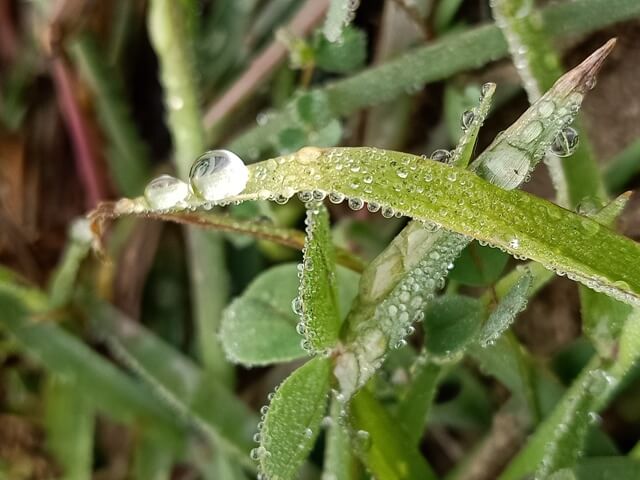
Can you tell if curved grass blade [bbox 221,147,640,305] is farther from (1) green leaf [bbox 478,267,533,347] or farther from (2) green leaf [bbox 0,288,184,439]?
(2) green leaf [bbox 0,288,184,439]

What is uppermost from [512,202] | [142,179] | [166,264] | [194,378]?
[142,179]

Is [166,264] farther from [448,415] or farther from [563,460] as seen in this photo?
[563,460]

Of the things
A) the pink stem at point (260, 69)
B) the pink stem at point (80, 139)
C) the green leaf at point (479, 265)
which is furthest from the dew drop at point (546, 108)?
the pink stem at point (80, 139)

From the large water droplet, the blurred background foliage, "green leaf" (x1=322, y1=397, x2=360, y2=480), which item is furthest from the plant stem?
the large water droplet

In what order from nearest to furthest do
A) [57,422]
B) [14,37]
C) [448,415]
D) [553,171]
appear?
[553,171] < [448,415] < [57,422] < [14,37]

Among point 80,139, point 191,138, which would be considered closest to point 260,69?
point 191,138

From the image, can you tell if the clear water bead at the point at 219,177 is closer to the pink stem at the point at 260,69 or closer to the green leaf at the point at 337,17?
the green leaf at the point at 337,17

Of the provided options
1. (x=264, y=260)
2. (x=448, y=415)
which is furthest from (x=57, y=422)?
(x=448, y=415)
